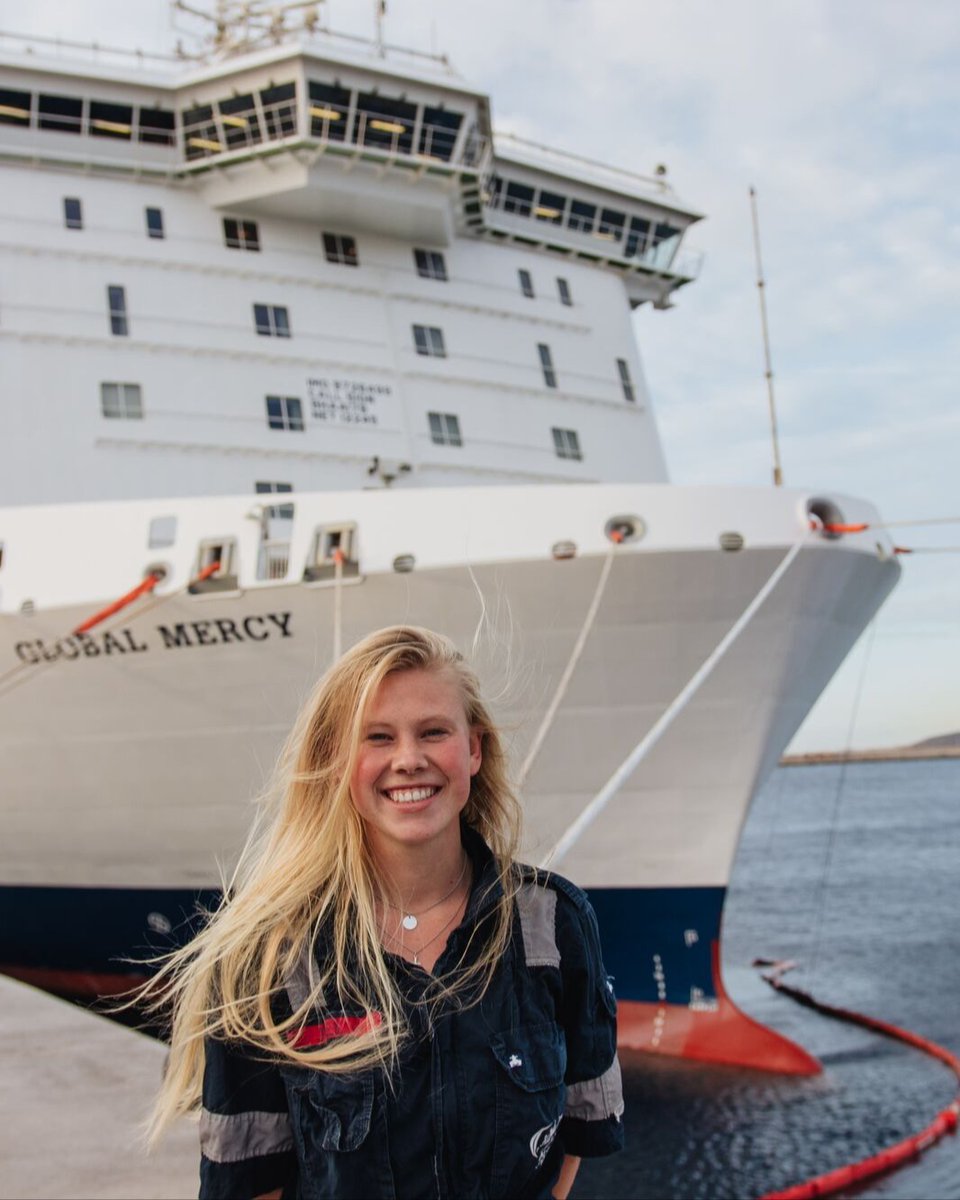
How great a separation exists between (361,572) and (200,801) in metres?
3.00

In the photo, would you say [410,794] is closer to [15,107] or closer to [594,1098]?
[594,1098]

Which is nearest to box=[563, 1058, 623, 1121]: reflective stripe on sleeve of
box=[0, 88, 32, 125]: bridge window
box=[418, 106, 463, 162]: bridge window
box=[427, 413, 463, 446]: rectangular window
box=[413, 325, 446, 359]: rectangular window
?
box=[427, 413, 463, 446]: rectangular window

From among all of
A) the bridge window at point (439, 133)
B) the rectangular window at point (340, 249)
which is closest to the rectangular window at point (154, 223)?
the rectangular window at point (340, 249)

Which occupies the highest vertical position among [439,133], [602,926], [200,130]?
[200,130]

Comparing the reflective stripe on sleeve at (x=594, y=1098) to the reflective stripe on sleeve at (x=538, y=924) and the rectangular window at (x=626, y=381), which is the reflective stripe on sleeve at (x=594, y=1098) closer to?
the reflective stripe on sleeve at (x=538, y=924)

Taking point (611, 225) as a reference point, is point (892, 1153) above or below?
below

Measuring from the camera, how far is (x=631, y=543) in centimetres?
979

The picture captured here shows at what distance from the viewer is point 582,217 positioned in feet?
58.7

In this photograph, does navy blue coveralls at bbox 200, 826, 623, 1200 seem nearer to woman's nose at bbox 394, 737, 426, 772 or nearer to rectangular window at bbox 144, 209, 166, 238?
woman's nose at bbox 394, 737, 426, 772

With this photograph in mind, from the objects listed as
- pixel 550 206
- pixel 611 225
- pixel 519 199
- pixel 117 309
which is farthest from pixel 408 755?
pixel 611 225

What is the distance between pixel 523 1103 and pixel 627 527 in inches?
320

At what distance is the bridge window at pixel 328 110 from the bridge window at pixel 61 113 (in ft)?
9.90

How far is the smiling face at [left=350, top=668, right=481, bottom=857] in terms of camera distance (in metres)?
2.12

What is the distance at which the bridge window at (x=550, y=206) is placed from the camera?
17483 millimetres
